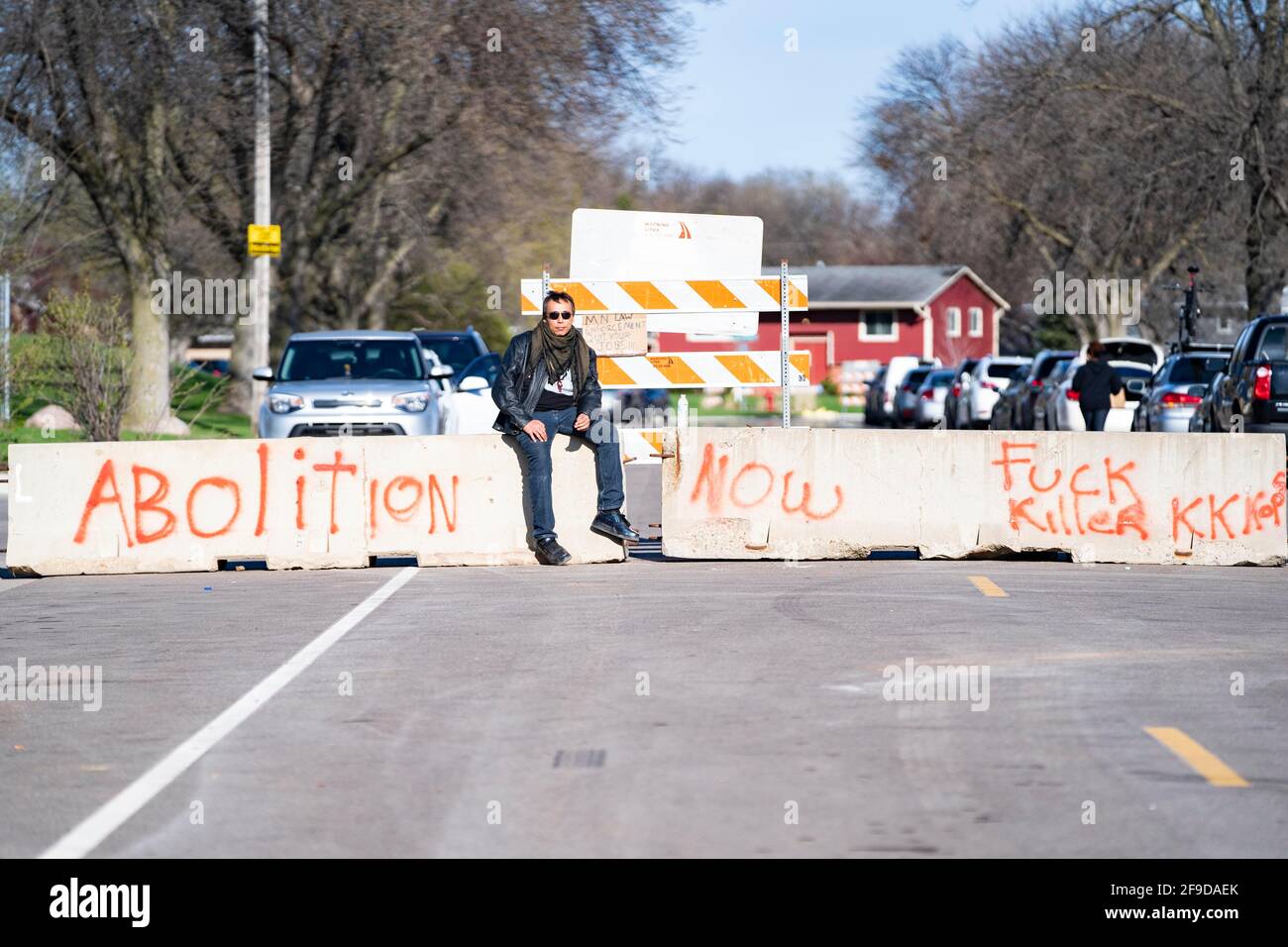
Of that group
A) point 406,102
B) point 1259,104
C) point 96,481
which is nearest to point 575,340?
point 96,481

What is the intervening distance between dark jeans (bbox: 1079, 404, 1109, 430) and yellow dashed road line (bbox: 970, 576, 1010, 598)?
10610 millimetres

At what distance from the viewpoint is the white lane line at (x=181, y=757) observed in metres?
6.32

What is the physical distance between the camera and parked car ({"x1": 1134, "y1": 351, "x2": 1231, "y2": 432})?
24.9m

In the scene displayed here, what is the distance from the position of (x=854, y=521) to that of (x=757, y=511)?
705 mm

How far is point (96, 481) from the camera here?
45.3 feet

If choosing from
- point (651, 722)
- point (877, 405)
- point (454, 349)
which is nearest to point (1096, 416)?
point (454, 349)

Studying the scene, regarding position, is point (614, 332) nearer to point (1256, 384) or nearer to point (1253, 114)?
point (1256, 384)

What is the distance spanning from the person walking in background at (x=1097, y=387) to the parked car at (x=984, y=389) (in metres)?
15.3

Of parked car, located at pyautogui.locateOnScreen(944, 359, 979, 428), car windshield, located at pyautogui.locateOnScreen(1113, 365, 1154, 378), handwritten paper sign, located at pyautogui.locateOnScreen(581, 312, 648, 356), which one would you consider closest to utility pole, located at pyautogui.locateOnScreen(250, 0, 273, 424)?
car windshield, located at pyautogui.locateOnScreen(1113, 365, 1154, 378)

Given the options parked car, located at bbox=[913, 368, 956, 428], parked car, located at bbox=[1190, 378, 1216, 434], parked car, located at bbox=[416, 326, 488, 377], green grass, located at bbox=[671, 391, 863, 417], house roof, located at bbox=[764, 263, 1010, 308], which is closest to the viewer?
parked car, located at bbox=[1190, 378, 1216, 434]

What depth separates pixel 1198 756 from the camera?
7.46 meters

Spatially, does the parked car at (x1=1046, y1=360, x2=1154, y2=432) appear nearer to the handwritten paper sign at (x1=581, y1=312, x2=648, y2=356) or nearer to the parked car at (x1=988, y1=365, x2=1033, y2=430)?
the parked car at (x1=988, y1=365, x2=1033, y2=430)

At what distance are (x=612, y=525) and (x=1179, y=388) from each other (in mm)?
13378
